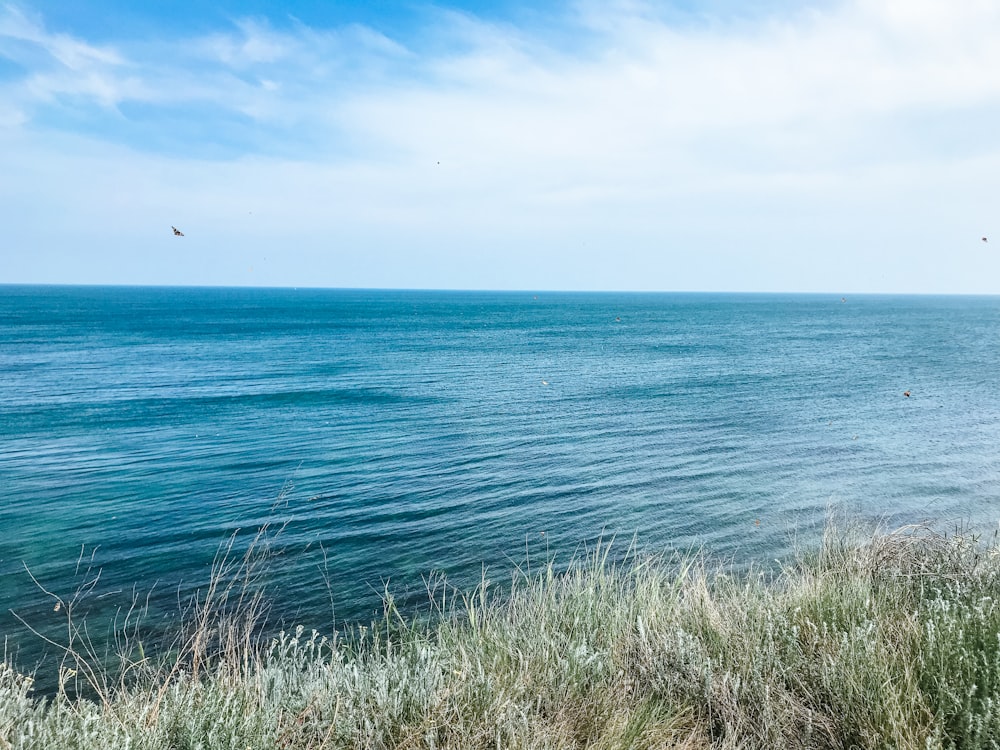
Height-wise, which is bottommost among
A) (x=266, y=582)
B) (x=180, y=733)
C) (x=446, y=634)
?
(x=266, y=582)

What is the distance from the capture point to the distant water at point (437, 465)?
15.1 meters

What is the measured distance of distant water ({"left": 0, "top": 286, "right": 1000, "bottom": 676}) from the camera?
1511cm

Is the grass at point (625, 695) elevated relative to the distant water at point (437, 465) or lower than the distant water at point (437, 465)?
elevated

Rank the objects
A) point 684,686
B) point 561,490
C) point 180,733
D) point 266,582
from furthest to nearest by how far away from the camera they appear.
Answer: point 561,490 < point 266,582 < point 684,686 < point 180,733

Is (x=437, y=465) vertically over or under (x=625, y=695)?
under

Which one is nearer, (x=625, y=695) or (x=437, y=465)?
(x=625, y=695)

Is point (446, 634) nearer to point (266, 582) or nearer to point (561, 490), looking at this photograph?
point (266, 582)

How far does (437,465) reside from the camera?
22.2m

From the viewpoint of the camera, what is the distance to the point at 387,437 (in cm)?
2639

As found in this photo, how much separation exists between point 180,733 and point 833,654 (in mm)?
4993

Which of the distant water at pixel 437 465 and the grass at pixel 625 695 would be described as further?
the distant water at pixel 437 465

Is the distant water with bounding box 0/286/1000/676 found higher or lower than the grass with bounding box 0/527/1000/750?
lower

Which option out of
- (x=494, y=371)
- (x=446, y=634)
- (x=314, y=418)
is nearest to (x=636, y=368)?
(x=494, y=371)

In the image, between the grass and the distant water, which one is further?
the distant water
